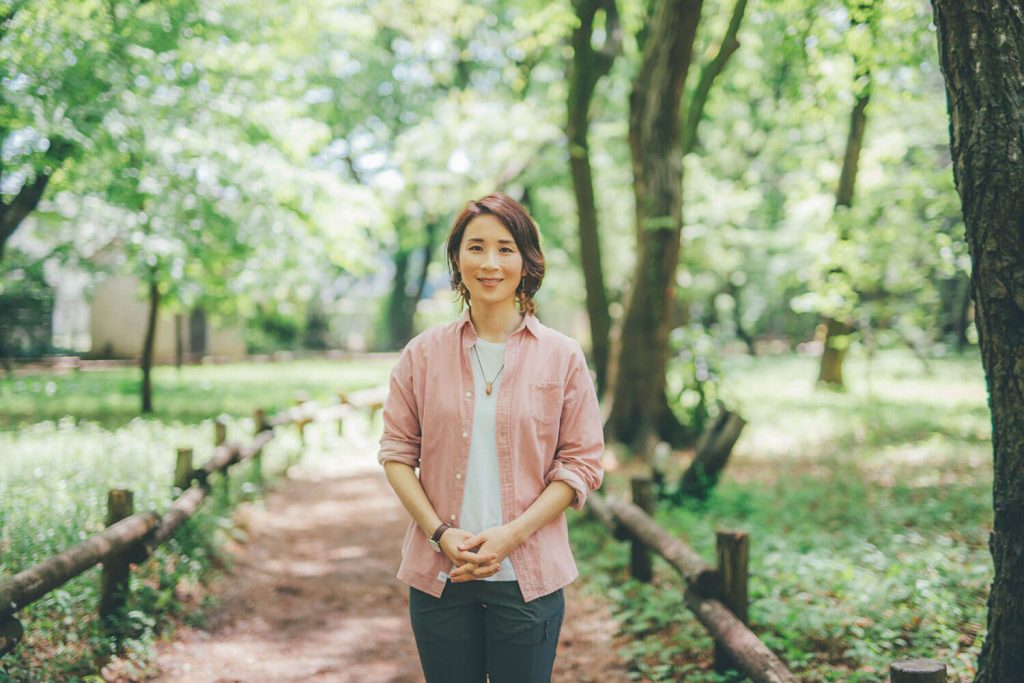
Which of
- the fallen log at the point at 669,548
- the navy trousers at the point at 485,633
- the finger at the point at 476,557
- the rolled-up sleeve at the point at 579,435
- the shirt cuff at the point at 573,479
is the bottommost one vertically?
the fallen log at the point at 669,548

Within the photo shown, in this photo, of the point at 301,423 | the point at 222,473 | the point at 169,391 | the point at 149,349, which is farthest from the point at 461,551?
the point at 169,391

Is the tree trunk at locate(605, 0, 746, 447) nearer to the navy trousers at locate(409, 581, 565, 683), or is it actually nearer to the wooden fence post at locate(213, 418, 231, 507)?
the wooden fence post at locate(213, 418, 231, 507)

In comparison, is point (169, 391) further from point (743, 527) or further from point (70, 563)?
point (743, 527)

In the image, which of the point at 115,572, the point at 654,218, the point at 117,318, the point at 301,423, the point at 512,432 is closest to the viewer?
the point at 512,432

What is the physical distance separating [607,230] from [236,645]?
63.4 feet

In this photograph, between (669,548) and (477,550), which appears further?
(669,548)

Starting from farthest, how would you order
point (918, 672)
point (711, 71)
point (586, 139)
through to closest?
point (586, 139) → point (711, 71) → point (918, 672)

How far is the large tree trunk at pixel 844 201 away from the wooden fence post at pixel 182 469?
10224 mm

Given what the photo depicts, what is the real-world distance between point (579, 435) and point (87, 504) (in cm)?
434

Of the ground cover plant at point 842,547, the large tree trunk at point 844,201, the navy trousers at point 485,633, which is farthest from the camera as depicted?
the large tree trunk at point 844,201

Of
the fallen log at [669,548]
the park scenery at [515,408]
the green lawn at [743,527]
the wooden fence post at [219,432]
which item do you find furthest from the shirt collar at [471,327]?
the wooden fence post at [219,432]

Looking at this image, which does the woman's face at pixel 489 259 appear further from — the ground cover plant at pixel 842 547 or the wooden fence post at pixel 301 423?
the wooden fence post at pixel 301 423

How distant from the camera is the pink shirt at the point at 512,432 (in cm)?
236

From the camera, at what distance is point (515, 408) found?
7.81 ft
